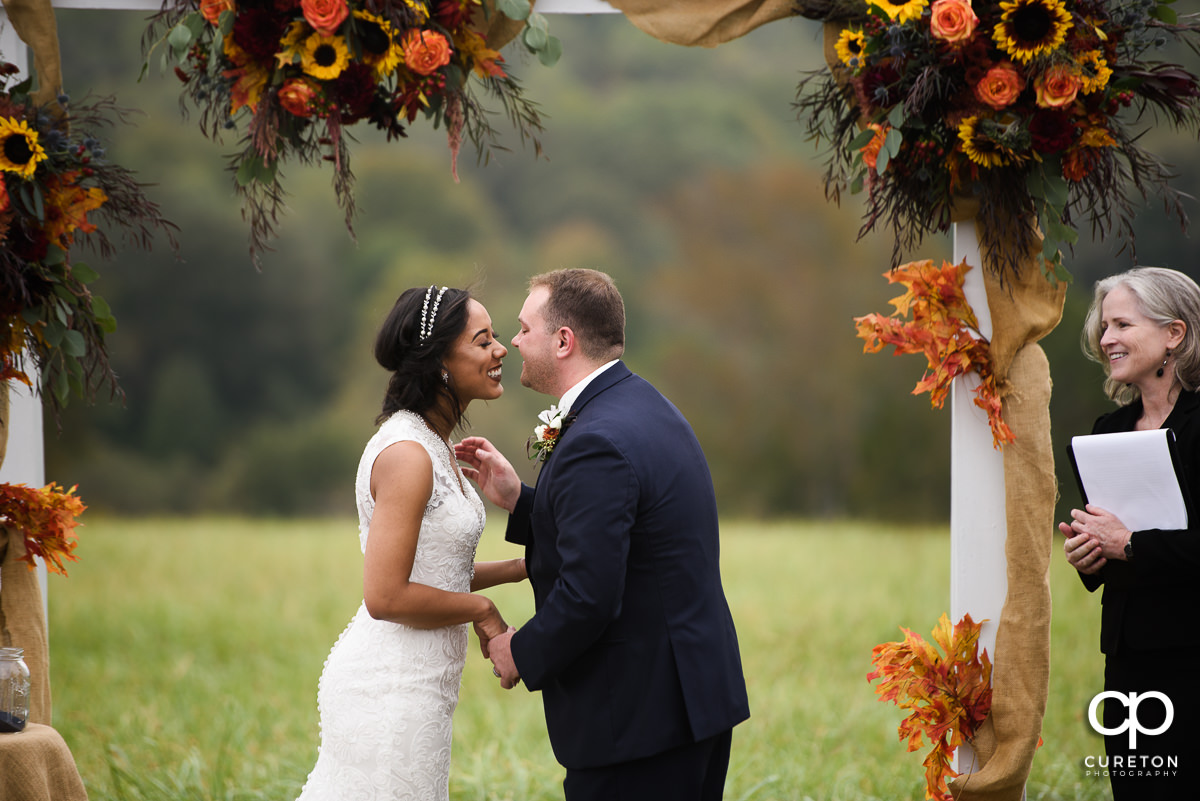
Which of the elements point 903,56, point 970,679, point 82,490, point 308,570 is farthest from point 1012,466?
point 82,490

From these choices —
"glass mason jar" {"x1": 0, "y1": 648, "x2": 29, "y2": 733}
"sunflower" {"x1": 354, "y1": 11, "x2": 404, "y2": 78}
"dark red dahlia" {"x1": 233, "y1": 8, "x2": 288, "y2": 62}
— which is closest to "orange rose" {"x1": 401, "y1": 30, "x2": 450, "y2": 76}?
"sunflower" {"x1": 354, "y1": 11, "x2": 404, "y2": 78}

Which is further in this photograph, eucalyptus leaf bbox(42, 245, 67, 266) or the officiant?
eucalyptus leaf bbox(42, 245, 67, 266)

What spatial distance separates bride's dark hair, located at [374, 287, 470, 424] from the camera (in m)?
2.79

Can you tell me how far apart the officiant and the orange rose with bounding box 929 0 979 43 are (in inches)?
33.1

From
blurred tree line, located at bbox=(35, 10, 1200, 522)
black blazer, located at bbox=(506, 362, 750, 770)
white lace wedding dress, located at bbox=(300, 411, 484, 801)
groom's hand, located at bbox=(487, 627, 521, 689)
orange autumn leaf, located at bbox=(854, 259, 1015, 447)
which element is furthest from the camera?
blurred tree line, located at bbox=(35, 10, 1200, 522)

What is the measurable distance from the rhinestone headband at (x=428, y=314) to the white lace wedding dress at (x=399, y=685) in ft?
0.79

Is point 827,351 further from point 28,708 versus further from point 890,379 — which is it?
point 28,708

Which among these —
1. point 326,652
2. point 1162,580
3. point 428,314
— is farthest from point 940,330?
point 326,652

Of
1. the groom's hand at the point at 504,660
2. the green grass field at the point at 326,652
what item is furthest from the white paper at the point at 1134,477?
the green grass field at the point at 326,652

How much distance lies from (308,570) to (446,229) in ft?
18.4

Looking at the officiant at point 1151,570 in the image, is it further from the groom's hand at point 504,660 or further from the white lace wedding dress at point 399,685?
the white lace wedding dress at point 399,685

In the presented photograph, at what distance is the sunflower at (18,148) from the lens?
9.68 ft

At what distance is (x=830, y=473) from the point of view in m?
13.1

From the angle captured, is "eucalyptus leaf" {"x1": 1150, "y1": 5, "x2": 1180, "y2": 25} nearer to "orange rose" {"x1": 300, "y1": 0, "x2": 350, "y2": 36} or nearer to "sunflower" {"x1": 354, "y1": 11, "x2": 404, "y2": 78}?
"sunflower" {"x1": 354, "y1": 11, "x2": 404, "y2": 78}
